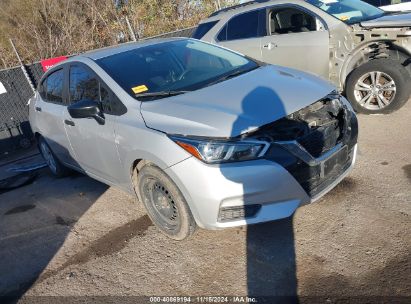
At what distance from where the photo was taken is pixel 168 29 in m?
17.1

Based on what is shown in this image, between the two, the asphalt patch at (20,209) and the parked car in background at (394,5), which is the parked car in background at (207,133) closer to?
A: the asphalt patch at (20,209)

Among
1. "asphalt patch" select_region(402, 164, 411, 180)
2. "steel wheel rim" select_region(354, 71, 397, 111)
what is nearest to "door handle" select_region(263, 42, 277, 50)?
"steel wheel rim" select_region(354, 71, 397, 111)

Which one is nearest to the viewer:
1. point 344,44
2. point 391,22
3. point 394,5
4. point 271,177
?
point 271,177

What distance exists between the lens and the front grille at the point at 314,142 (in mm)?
2904

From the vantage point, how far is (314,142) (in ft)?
10.0

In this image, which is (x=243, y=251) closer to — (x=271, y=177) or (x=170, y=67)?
(x=271, y=177)

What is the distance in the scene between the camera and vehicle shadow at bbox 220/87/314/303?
2.72m

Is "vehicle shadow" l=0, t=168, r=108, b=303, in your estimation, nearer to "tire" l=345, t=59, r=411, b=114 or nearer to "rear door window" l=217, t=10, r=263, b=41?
"rear door window" l=217, t=10, r=263, b=41

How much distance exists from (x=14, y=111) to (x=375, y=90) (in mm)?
7657

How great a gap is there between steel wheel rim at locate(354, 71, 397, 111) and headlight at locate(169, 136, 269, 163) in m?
3.35

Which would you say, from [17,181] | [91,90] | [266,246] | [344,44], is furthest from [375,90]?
[17,181]

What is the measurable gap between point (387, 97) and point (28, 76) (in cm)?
788

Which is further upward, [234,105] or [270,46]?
[234,105]

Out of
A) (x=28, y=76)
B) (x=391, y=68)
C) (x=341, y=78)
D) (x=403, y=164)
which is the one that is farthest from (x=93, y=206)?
(x=28, y=76)
